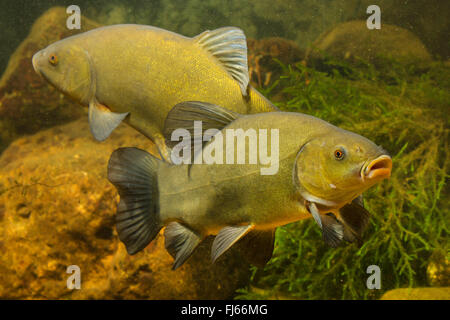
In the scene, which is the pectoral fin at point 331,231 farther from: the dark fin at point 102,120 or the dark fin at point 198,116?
the dark fin at point 102,120

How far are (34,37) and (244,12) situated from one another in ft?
13.0

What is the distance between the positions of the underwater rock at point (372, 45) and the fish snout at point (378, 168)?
199 inches

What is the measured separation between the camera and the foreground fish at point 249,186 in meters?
1.13

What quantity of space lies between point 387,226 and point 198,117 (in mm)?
2535

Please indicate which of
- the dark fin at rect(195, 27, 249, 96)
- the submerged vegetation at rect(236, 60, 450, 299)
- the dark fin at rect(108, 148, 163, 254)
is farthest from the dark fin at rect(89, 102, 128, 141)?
the submerged vegetation at rect(236, 60, 450, 299)

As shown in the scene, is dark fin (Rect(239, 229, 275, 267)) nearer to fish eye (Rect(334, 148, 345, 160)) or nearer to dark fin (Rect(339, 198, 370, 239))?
dark fin (Rect(339, 198, 370, 239))

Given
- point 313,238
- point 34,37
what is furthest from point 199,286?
point 34,37

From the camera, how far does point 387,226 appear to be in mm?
3184

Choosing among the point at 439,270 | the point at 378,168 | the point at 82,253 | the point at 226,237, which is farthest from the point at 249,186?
the point at 439,270

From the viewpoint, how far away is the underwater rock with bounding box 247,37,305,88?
5.49 meters

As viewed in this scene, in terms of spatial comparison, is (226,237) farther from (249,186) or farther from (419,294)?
(419,294)

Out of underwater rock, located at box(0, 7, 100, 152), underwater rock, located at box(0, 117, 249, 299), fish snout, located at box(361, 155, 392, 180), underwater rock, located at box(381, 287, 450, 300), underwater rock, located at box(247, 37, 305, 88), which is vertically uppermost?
underwater rock, located at box(247, 37, 305, 88)

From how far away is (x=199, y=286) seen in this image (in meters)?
3.01

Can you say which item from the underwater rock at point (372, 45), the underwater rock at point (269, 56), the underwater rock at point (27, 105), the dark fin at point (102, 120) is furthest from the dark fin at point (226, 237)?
the underwater rock at point (372, 45)
